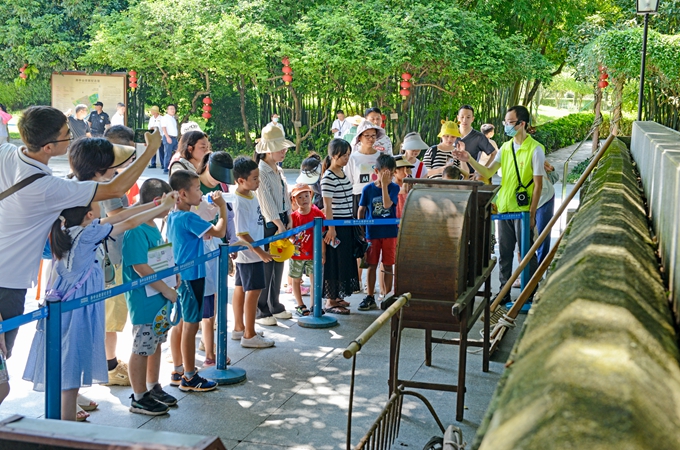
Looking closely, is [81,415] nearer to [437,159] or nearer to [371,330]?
[371,330]

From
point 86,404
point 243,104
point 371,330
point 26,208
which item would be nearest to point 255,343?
point 86,404

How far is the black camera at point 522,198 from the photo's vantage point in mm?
9297

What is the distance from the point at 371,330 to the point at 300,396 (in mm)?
2161

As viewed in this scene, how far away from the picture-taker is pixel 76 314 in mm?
5090

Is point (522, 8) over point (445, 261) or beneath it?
over

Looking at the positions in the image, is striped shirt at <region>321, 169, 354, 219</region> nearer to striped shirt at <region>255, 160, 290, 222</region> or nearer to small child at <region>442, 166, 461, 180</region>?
striped shirt at <region>255, 160, 290, 222</region>

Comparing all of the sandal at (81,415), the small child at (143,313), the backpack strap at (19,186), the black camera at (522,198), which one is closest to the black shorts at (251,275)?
the small child at (143,313)

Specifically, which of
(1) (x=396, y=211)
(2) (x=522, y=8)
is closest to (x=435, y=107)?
(2) (x=522, y=8)

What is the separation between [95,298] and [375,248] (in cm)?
448

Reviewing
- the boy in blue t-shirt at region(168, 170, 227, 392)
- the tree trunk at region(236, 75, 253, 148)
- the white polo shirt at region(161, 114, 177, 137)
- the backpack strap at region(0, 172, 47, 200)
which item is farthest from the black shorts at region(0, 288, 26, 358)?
the tree trunk at region(236, 75, 253, 148)

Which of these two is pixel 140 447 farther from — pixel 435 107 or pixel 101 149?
pixel 435 107

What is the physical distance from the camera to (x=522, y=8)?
1019 inches

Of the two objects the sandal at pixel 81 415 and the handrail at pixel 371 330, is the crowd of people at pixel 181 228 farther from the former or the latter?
the handrail at pixel 371 330

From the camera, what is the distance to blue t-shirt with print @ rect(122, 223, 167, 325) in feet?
18.6
